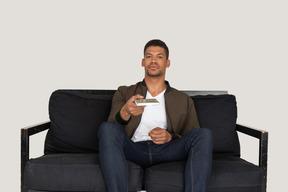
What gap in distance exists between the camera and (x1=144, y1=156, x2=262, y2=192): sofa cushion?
2.64 meters

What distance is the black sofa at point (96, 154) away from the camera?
2.68m

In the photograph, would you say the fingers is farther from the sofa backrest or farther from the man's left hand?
the sofa backrest

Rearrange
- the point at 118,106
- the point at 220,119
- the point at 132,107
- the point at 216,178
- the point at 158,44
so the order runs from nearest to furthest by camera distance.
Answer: the point at 216,178
the point at 132,107
the point at 118,106
the point at 158,44
the point at 220,119

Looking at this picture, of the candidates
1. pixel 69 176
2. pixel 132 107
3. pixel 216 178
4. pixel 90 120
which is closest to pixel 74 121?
pixel 90 120

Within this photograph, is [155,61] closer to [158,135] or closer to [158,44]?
[158,44]

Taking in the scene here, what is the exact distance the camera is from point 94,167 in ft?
8.89

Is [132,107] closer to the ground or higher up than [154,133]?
higher up

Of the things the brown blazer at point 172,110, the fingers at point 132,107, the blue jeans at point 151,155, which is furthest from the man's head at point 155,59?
the blue jeans at point 151,155

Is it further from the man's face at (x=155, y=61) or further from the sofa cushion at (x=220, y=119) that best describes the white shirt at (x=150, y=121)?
the sofa cushion at (x=220, y=119)

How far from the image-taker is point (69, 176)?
8.91 ft

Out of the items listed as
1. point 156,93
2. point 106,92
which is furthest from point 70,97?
point 156,93

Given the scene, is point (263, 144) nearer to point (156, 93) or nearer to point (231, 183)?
point (231, 183)

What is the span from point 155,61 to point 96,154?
3.62 ft

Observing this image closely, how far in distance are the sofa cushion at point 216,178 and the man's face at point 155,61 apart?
95cm
